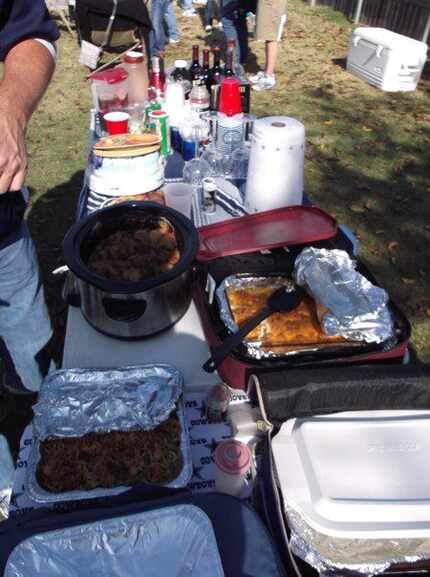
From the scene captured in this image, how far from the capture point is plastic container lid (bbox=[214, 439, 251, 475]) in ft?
3.77

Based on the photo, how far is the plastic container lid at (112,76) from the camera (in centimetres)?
302

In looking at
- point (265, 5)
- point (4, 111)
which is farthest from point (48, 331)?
point (265, 5)

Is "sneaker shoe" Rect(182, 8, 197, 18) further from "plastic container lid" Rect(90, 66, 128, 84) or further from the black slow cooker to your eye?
the black slow cooker

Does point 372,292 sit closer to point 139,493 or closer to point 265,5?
point 139,493

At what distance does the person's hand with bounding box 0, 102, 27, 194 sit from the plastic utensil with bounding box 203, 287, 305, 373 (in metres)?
0.81

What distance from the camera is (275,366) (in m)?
1.36

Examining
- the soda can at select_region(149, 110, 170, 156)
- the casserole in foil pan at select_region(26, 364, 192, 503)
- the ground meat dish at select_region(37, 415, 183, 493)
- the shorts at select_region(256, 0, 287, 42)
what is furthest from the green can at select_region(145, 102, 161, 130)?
the shorts at select_region(256, 0, 287, 42)

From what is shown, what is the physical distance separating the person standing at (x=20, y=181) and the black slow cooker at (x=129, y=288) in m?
0.29

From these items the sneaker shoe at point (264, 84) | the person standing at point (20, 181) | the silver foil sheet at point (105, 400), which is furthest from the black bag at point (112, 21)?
the silver foil sheet at point (105, 400)

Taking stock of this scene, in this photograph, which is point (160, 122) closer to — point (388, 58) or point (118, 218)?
point (118, 218)

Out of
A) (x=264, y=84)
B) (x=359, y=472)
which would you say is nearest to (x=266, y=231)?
(x=359, y=472)

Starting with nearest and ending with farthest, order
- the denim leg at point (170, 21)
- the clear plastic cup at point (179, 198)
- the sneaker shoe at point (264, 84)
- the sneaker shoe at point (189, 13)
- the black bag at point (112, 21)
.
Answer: the clear plastic cup at point (179, 198)
the black bag at point (112, 21)
the sneaker shoe at point (264, 84)
the denim leg at point (170, 21)
the sneaker shoe at point (189, 13)

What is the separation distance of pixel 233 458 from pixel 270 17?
253 inches

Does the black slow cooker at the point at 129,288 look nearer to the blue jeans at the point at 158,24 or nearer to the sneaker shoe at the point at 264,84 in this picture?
the sneaker shoe at the point at 264,84
